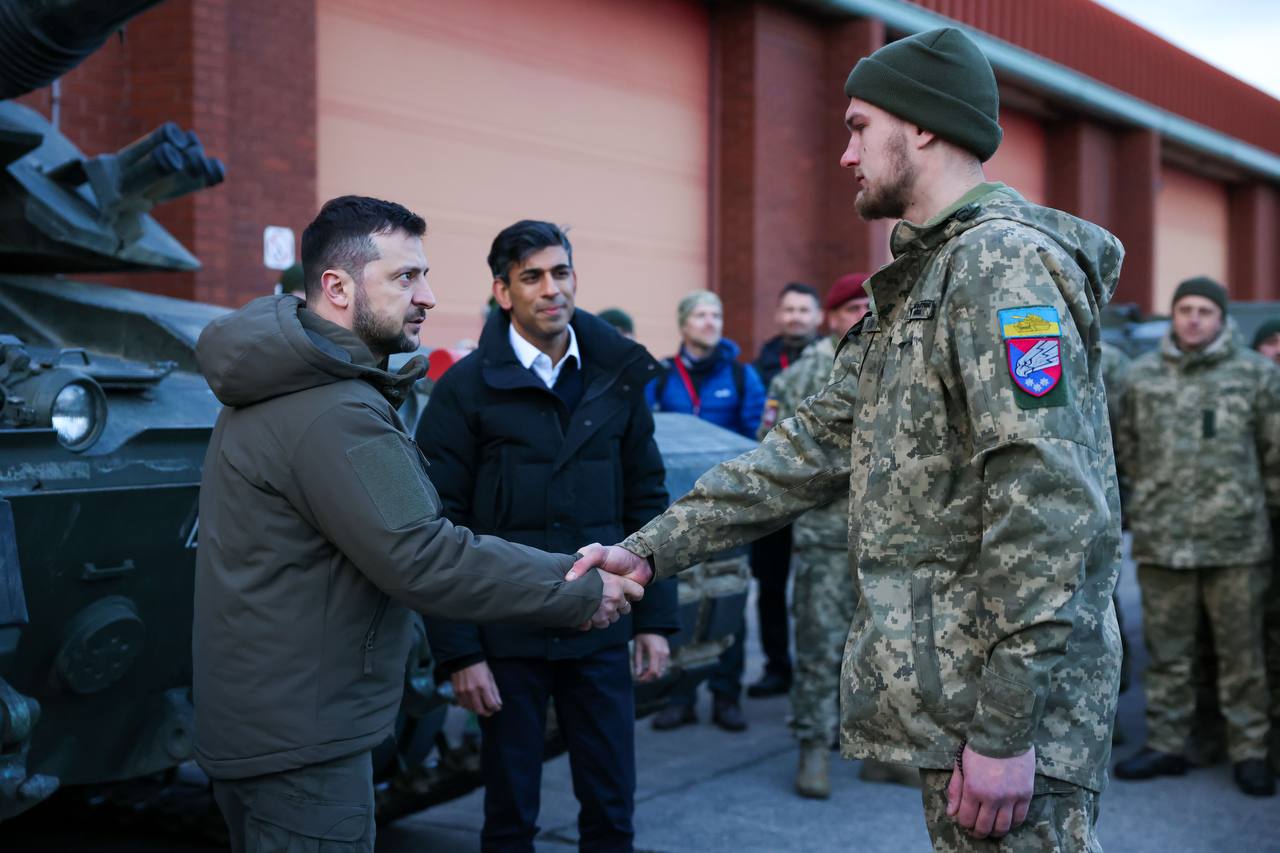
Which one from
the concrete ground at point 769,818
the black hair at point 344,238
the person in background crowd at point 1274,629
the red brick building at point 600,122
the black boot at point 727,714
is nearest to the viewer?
the black hair at point 344,238

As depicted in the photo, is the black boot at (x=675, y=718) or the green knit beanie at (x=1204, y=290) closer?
the green knit beanie at (x=1204, y=290)

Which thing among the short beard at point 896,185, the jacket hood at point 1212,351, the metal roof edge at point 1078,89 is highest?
the metal roof edge at point 1078,89

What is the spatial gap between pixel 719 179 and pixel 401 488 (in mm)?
11311

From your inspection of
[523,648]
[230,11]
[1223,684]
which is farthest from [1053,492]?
[230,11]

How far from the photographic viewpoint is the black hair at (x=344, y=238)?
108 inches

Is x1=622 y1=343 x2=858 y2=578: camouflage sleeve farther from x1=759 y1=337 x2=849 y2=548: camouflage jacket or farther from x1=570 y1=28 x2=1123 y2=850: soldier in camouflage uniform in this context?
x1=759 y1=337 x2=849 y2=548: camouflage jacket

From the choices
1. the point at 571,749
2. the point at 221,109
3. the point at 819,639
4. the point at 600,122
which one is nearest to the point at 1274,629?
the point at 819,639

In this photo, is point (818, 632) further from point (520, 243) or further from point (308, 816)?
point (308, 816)

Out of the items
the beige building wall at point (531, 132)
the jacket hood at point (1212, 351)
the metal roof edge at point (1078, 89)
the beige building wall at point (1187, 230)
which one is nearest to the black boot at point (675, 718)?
the jacket hood at point (1212, 351)

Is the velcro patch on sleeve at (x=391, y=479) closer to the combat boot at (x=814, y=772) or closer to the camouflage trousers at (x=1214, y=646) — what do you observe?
the combat boot at (x=814, y=772)

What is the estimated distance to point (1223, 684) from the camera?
567 centimetres

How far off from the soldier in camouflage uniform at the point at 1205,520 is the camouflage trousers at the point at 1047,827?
3587 millimetres

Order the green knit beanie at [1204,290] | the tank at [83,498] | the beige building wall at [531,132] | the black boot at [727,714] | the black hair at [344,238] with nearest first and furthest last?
the black hair at [344,238] → the tank at [83,498] → the green knit beanie at [1204,290] → the black boot at [727,714] → the beige building wall at [531,132]

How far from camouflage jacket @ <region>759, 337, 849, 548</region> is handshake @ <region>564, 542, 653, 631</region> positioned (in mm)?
2566
